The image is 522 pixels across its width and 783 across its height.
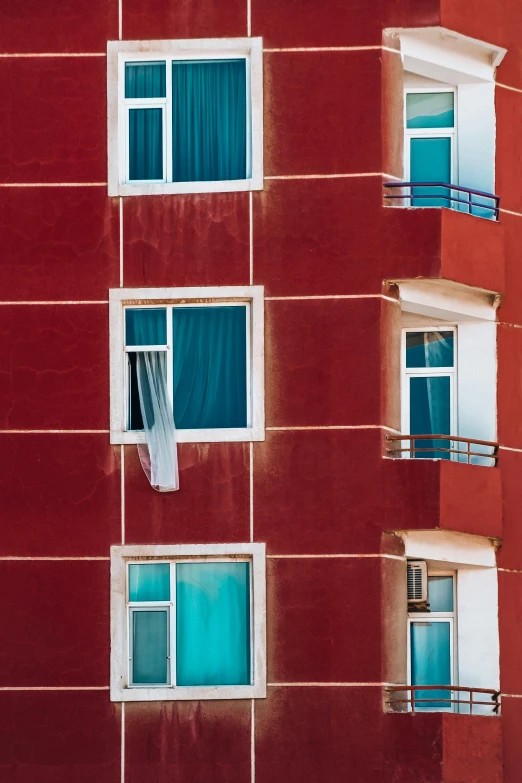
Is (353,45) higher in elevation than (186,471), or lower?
higher

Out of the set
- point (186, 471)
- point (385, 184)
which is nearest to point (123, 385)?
point (186, 471)

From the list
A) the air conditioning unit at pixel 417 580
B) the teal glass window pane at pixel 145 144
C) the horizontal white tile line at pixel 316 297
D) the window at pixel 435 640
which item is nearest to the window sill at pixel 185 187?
the teal glass window pane at pixel 145 144

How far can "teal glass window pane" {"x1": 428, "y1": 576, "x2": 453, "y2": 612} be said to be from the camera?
30.4 m

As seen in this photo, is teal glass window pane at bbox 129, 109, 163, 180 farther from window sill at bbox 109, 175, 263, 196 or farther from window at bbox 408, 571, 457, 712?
window at bbox 408, 571, 457, 712

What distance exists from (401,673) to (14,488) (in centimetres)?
513

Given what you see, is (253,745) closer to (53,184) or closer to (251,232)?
(251,232)

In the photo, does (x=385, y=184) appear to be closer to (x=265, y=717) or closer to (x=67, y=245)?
(x=67, y=245)

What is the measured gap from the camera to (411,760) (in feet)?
95.3

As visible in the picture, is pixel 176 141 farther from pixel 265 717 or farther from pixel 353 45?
pixel 265 717

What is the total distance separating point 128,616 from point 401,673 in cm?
331

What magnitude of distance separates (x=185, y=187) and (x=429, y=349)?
12.0 feet

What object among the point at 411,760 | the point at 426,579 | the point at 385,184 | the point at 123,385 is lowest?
the point at 411,760

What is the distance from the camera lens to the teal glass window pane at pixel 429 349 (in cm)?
3103

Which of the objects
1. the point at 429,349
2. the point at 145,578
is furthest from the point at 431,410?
the point at 145,578
